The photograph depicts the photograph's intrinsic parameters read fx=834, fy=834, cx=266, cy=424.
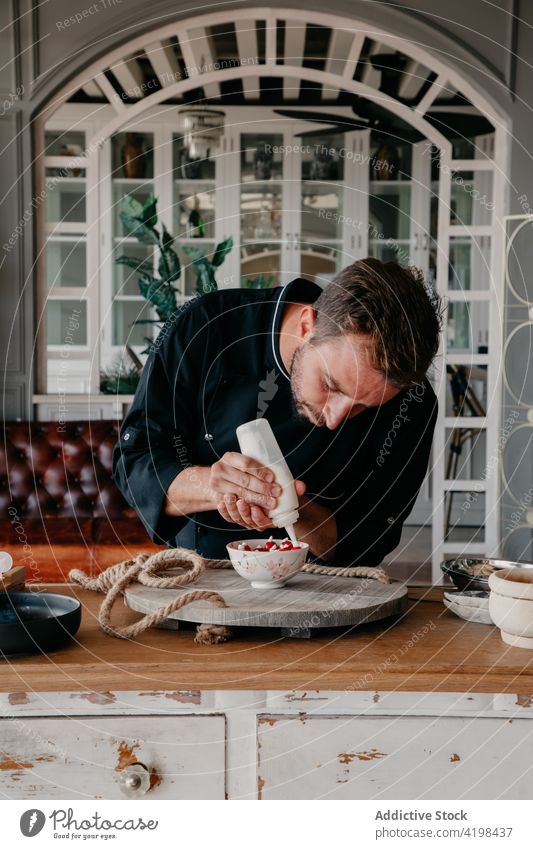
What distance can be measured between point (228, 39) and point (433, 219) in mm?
1924

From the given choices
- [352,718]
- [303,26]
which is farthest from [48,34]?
[352,718]

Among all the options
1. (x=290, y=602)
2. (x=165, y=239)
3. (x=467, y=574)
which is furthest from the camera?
(x=165, y=239)

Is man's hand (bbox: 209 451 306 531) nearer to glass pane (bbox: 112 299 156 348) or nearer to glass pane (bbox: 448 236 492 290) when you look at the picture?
glass pane (bbox: 448 236 492 290)

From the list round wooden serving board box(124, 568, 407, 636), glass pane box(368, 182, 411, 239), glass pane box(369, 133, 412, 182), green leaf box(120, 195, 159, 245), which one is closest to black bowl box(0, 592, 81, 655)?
round wooden serving board box(124, 568, 407, 636)

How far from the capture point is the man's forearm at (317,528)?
1.70 m

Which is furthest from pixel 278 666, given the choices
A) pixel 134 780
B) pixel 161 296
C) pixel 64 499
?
pixel 161 296

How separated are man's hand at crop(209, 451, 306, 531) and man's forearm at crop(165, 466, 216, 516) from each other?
0.06 meters

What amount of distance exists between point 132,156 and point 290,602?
550cm

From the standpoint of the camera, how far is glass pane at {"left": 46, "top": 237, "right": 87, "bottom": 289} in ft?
19.8

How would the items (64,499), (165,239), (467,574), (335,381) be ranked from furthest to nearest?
(165,239) < (64,499) < (335,381) < (467,574)

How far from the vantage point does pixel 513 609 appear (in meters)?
1.11

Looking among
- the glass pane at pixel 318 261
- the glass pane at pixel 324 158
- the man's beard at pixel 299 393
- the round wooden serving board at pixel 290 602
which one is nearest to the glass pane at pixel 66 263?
the glass pane at pixel 318 261

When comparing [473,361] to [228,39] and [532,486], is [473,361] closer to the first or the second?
[532,486]

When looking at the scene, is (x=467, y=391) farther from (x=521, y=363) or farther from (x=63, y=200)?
(x=63, y=200)
